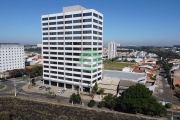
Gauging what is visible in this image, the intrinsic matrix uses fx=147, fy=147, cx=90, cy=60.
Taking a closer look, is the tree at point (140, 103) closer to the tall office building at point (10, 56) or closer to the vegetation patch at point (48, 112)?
the vegetation patch at point (48, 112)

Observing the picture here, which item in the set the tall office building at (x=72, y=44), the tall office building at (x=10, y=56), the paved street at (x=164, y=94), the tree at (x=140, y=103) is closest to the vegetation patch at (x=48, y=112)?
the tree at (x=140, y=103)

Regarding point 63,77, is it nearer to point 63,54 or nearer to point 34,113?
point 63,54

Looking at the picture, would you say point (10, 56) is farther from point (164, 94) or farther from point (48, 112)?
point (164, 94)

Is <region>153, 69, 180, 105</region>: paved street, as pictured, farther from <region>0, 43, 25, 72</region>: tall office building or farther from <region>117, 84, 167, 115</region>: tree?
<region>0, 43, 25, 72</region>: tall office building

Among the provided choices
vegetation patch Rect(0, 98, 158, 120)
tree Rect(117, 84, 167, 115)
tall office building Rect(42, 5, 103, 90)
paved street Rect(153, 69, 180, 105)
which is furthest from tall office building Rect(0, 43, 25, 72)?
paved street Rect(153, 69, 180, 105)

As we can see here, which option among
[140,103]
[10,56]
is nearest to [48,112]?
[140,103]

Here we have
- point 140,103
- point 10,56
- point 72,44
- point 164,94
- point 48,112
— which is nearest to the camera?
point 140,103
